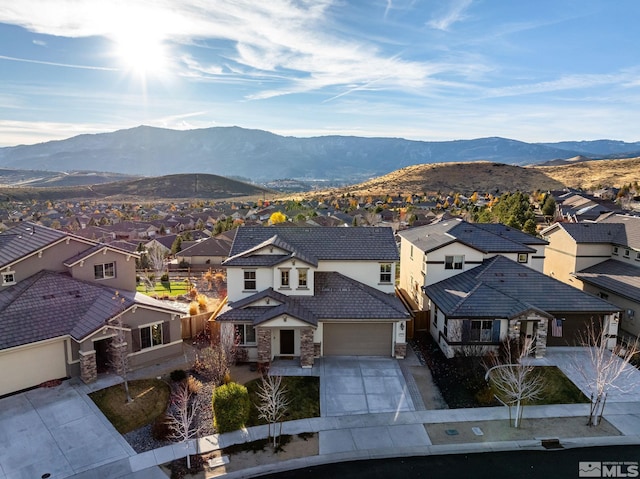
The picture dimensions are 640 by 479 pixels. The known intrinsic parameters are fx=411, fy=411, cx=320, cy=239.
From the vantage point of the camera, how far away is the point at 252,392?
71.6 feet

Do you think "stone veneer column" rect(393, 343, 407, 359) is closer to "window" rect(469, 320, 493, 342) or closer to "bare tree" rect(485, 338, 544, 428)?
"window" rect(469, 320, 493, 342)

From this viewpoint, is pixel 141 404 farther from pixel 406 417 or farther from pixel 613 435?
pixel 613 435

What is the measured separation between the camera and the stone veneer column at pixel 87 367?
22.0 meters

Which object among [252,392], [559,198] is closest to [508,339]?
[252,392]

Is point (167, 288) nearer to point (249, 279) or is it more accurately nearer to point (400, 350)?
point (249, 279)

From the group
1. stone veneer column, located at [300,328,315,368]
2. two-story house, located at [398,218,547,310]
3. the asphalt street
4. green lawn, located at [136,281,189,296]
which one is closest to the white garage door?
stone veneer column, located at [300,328,315,368]

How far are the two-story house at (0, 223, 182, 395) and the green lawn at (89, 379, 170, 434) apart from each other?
2042 mm

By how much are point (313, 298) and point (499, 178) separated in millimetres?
169763

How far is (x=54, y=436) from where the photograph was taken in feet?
58.4

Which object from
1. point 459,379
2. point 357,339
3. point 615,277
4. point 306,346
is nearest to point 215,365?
point 306,346

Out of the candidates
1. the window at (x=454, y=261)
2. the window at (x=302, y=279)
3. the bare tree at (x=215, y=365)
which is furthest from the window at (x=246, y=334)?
the window at (x=454, y=261)

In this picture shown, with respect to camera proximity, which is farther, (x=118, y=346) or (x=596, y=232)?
(x=596, y=232)

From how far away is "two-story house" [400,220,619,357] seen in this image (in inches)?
993

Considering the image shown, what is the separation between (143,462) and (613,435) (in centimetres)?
2021
